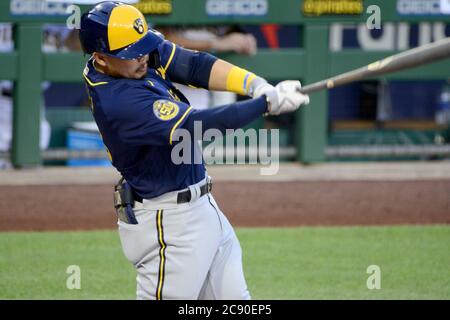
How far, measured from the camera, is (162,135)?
3.55m

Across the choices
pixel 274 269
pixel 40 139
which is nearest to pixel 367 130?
pixel 40 139

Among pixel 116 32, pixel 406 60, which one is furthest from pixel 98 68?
pixel 406 60

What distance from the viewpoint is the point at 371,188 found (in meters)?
8.73

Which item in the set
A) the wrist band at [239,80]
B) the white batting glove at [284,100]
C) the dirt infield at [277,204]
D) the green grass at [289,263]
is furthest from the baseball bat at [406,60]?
the dirt infield at [277,204]

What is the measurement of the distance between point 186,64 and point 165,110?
40 centimetres

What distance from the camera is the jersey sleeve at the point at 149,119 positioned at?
354 centimetres

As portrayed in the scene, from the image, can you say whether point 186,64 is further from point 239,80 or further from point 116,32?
point 116,32

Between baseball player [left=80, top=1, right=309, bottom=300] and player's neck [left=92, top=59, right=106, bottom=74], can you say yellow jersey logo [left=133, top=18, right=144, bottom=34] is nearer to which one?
baseball player [left=80, top=1, right=309, bottom=300]

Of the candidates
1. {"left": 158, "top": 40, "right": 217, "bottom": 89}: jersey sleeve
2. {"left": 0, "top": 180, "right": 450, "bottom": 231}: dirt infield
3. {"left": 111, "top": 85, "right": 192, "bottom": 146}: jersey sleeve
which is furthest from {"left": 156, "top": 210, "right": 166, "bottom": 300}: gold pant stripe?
{"left": 0, "top": 180, "right": 450, "bottom": 231}: dirt infield

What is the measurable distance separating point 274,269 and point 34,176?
3.61 m

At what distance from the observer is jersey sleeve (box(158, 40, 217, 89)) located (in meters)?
3.89

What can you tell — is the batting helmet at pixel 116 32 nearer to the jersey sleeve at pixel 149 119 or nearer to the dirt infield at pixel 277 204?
the jersey sleeve at pixel 149 119

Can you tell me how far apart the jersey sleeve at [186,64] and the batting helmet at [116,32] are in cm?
22

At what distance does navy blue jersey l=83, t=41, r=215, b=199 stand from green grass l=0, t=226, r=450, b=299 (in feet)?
5.55
